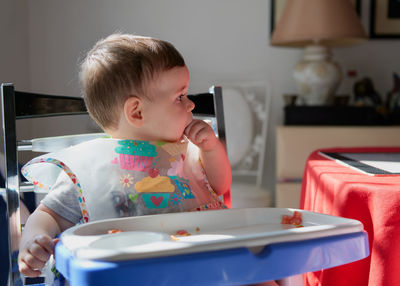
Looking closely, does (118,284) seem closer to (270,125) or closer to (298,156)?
(298,156)

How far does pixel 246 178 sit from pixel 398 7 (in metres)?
1.37

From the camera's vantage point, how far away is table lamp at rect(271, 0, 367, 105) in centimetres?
226

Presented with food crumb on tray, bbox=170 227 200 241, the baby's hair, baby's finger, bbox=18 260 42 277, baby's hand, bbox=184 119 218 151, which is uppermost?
the baby's hair

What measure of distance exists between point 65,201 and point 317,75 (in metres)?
1.81

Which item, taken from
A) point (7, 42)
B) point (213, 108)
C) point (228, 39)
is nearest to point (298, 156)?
point (228, 39)

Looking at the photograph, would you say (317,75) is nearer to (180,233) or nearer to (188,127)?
(188,127)

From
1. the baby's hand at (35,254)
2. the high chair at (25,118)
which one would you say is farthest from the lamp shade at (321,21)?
the baby's hand at (35,254)

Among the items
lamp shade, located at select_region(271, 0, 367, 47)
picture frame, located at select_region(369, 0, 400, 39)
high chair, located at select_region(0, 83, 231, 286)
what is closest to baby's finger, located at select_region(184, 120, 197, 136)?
high chair, located at select_region(0, 83, 231, 286)

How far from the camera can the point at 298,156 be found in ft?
7.50

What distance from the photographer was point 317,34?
2.26 metres

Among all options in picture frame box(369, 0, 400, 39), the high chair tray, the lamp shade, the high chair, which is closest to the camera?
the high chair tray

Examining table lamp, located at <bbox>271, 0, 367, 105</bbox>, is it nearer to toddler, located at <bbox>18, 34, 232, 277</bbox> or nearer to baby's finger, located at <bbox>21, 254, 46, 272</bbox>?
toddler, located at <bbox>18, 34, 232, 277</bbox>

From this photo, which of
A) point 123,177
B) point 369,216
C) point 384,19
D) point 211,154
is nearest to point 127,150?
point 123,177

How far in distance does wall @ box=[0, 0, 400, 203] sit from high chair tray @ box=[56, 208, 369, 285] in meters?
2.18
